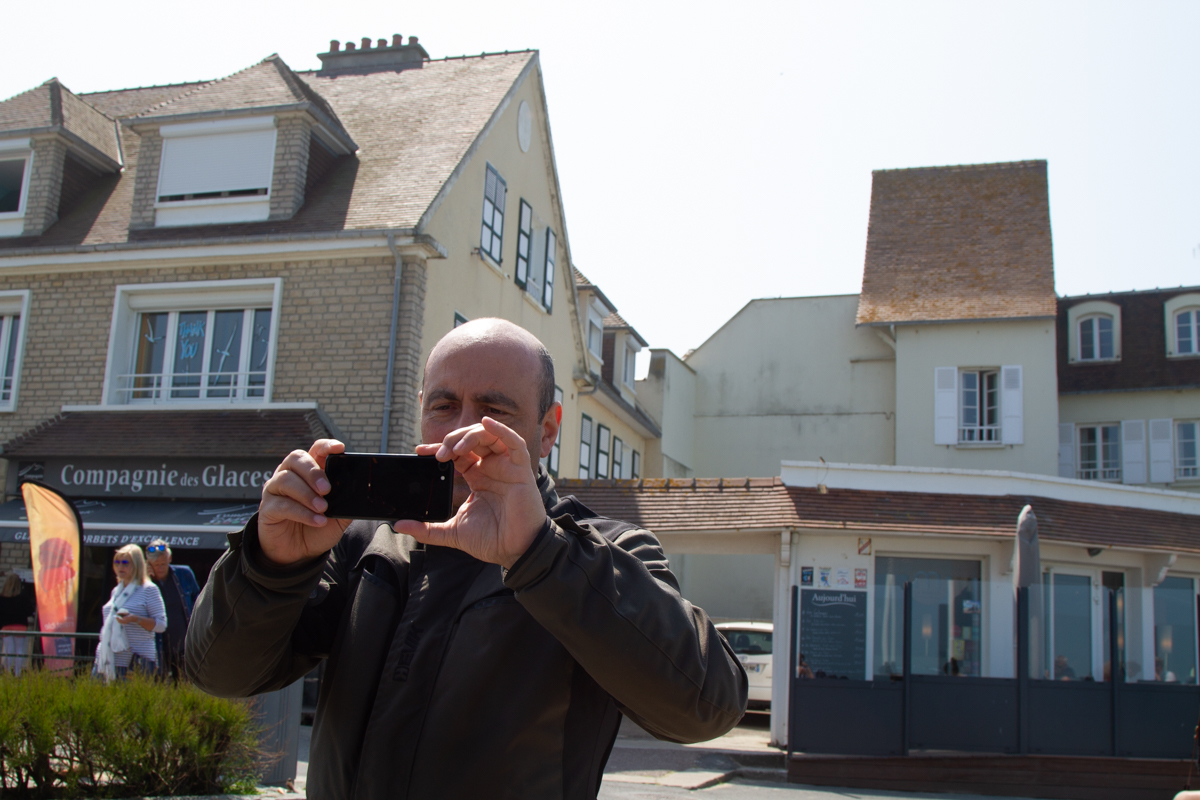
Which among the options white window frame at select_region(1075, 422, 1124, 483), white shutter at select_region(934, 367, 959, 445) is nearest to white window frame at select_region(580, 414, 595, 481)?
white shutter at select_region(934, 367, 959, 445)

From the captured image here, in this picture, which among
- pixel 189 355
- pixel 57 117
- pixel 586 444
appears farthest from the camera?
pixel 586 444

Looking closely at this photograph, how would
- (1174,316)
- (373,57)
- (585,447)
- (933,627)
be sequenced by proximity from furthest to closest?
(1174,316) < (585,447) < (373,57) < (933,627)

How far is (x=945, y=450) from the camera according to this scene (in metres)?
26.2

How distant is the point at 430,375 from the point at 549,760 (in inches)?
30.1

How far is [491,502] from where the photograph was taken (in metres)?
1.66

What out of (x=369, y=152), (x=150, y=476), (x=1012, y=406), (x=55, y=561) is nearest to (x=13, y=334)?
(x=150, y=476)

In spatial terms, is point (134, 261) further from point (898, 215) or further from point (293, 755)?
point (898, 215)

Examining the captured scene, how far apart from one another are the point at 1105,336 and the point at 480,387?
112 feet

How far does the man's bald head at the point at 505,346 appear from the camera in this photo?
6.60 feet

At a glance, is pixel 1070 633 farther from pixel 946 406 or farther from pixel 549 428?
pixel 946 406

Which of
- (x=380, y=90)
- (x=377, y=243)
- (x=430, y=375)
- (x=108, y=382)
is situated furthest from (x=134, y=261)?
(x=430, y=375)

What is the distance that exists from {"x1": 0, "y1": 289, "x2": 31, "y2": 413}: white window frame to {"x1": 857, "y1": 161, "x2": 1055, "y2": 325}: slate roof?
1986 cm

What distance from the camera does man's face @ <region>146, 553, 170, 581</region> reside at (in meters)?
9.73

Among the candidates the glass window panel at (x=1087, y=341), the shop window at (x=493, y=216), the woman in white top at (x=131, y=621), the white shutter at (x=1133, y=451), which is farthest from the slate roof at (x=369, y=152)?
the white shutter at (x=1133, y=451)
